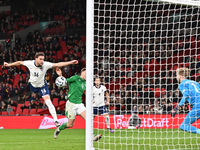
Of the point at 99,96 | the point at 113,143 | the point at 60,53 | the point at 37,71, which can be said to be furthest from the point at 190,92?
the point at 60,53

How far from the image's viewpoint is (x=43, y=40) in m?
23.5

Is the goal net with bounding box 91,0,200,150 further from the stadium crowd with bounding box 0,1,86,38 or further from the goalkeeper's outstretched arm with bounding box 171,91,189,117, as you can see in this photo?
the stadium crowd with bounding box 0,1,86,38

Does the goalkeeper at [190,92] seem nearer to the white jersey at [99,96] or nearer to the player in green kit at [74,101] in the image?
the player in green kit at [74,101]

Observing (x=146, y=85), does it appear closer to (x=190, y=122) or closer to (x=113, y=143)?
(x=113, y=143)

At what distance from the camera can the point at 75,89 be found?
32.1 ft

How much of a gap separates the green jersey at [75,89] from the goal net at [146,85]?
761mm

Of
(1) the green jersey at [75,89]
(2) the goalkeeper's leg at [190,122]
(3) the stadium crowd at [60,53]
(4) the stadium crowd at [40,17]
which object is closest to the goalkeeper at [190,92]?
(2) the goalkeeper's leg at [190,122]

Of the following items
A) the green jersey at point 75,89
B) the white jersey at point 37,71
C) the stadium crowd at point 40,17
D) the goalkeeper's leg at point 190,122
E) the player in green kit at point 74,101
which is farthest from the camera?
the stadium crowd at point 40,17

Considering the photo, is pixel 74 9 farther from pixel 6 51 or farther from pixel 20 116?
pixel 20 116

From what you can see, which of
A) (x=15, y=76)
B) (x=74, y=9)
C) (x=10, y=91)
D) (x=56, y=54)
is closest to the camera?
(x=10, y=91)

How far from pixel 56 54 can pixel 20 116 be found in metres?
7.22

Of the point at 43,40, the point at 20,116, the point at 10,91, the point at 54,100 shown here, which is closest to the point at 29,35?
the point at 43,40

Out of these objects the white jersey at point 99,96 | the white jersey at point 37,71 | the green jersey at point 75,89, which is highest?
the white jersey at point 37,71

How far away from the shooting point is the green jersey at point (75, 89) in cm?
970
